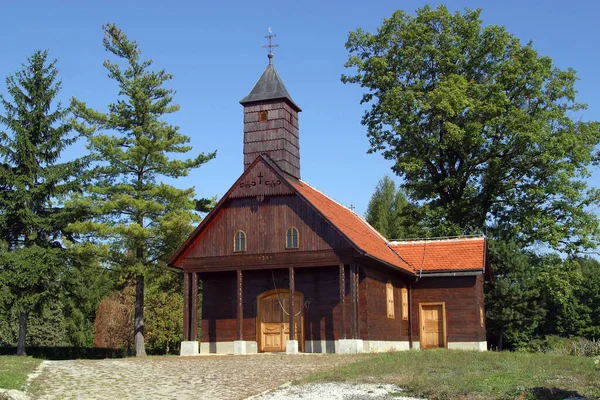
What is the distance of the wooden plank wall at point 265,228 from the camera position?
85.9 feet

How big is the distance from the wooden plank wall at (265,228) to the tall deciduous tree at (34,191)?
270 inches

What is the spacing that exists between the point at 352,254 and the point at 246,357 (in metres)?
5.28

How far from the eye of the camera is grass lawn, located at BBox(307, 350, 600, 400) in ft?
42.2

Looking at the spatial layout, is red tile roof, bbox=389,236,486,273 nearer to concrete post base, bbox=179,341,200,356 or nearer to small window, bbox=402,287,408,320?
small window, bbox=402,287,408,320

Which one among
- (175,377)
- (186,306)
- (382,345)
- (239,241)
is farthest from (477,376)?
(186,306)

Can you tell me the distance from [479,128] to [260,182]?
524 inches

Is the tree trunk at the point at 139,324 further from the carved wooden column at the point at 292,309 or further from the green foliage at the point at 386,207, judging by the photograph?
the green foliage at the point at 386,207

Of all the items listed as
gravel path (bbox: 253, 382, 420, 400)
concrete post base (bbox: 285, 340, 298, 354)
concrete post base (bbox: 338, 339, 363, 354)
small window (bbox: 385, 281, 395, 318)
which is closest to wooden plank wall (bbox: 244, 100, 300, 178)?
small window (bbox: 385, 281, 395, 318)

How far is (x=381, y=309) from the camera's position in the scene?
28312 mm

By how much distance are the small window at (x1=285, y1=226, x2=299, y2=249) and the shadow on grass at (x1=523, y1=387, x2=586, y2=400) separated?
14.4 metres

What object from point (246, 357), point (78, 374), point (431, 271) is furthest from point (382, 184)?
point (78, 374)

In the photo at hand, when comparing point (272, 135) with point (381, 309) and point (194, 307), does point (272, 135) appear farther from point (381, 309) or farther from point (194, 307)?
point (381, 309)

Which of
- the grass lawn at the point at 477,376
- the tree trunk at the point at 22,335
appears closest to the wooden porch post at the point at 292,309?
the grass lawn at the point at 477,376

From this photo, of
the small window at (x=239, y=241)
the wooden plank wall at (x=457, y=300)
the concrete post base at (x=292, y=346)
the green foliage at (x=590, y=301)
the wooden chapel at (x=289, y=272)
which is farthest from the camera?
the green foliage at (x=590, y=301)
